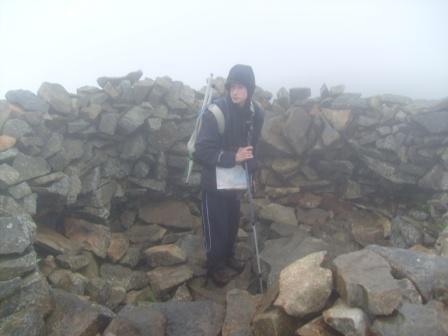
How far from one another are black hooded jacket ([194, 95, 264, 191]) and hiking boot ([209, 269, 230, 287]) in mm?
1660

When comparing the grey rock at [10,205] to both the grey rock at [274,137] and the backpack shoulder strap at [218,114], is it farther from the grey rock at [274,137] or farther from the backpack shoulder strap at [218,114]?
the grey rock at [274,137]

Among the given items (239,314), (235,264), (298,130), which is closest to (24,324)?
(239,314)

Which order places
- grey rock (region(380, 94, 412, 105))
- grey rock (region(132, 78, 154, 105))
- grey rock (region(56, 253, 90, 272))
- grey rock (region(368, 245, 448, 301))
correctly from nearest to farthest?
grey rock (region(368, 245, 448, 301)) → grey rock (region(56, 253, 90, 272)) → grey rock (region(132, 78, 154, 105)) → grey rock (region(380, 94, 412, 105))

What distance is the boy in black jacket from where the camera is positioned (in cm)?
628

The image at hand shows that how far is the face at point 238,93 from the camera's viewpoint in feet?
20.6

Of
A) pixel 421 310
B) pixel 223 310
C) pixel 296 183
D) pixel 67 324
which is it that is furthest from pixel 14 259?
pixel 296 183

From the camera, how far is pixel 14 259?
15.8 ft

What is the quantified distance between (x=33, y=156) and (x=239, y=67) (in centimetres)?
419

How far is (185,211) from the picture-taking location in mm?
9227

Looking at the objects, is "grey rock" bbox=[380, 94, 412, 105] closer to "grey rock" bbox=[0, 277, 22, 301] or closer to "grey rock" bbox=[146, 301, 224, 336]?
"grey rock" bbox=[146, 301, 224, 336]

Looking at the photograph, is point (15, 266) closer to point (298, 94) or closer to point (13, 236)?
point (13, 236)

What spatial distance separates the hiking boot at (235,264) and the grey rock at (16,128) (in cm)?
446

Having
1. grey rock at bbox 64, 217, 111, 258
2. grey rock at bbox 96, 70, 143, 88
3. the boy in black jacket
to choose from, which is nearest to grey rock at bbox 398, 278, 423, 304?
the boy in black jacket

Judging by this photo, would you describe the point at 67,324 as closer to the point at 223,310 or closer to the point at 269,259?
the point at 223,310
